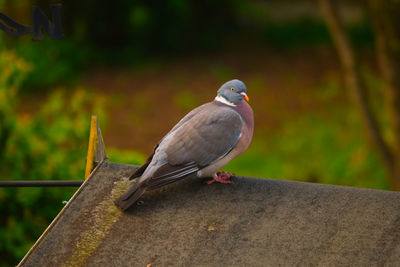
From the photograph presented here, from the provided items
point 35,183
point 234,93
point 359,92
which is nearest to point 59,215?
point 35,183

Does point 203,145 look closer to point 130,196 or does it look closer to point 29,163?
point 130,196

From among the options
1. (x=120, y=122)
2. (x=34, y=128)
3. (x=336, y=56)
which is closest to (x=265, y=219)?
(x=34, y=128)

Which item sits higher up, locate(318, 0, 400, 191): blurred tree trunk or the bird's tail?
the bird's tail

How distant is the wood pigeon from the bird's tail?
0.03 meters

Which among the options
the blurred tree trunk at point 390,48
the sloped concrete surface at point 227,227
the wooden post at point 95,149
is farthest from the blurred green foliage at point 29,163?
the blurred tree trunk at point 390,48

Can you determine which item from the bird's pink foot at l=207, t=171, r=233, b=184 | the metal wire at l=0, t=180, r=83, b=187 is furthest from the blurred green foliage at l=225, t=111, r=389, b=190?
the metal wire at l=0, t=180, r=83, b=187

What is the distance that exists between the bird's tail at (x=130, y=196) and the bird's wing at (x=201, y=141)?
0.14 meters

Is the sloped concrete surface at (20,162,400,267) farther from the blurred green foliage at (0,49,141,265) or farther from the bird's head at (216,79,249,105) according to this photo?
the blurred green foliage at (0,49,141,265)

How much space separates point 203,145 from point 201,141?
3 centimetres

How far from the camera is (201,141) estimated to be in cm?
367

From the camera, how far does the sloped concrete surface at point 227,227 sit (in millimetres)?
3008

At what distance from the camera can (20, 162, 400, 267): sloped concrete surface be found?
3.01m

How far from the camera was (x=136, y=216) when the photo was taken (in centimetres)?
334

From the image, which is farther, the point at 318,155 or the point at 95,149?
the point at 318,155
